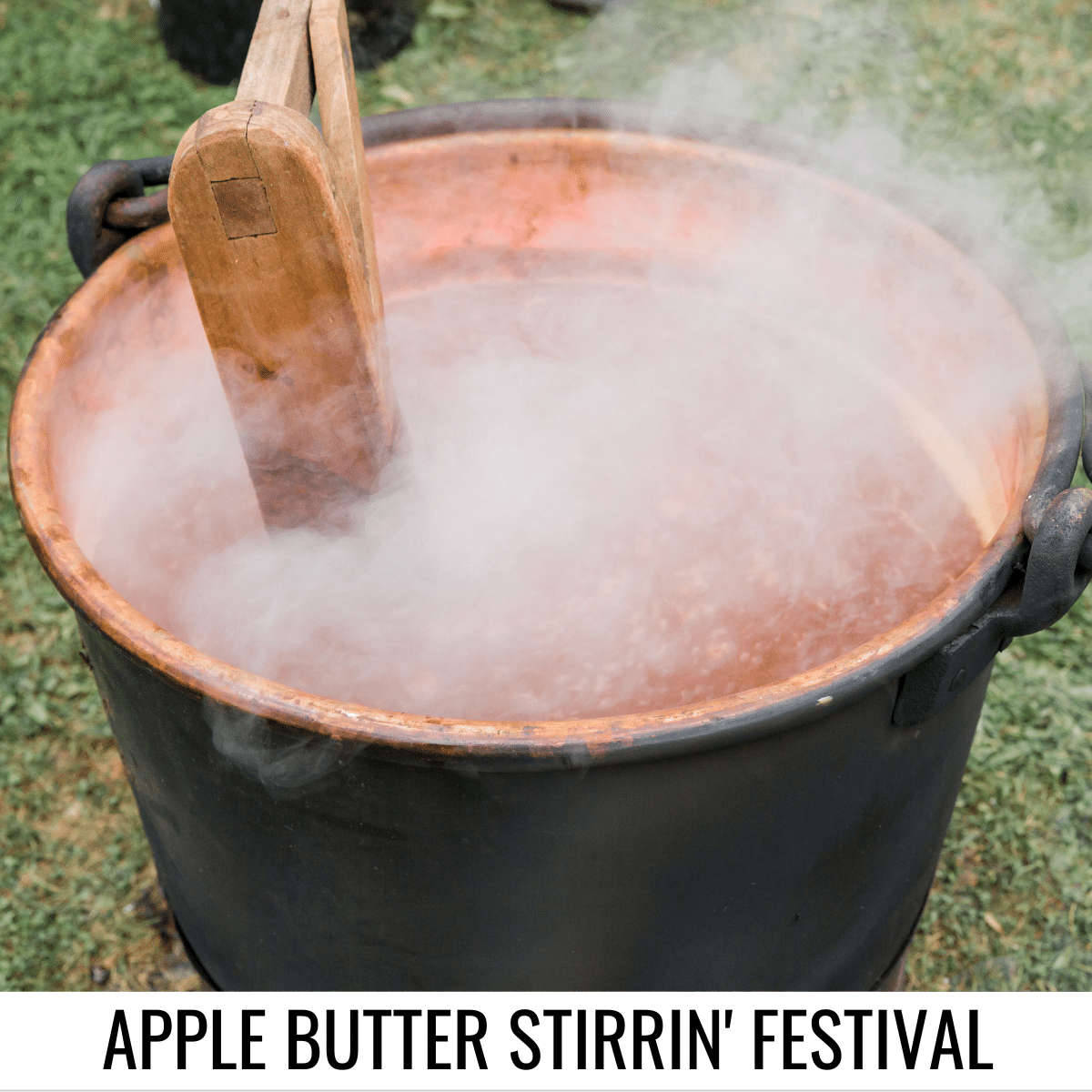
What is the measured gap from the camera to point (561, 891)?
1.46 meters

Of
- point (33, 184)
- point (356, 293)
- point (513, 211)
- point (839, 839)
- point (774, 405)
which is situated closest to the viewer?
point (356, 293)

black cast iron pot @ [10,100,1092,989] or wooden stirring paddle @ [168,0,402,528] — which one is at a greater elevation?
wooden stirring paddle @ [168,0,402,528]

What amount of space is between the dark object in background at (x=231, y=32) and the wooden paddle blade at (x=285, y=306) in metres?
3.27

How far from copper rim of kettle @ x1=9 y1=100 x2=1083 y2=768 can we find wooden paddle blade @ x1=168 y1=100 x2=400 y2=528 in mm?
297

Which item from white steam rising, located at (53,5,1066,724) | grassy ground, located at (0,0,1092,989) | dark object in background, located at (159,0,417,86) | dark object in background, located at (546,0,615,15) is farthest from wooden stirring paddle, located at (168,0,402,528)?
dark object in background, located at (546,0,615,15)

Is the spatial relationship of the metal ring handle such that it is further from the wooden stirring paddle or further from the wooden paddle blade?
the wooden paddle blade

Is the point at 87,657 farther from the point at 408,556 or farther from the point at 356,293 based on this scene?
the point at 356,293

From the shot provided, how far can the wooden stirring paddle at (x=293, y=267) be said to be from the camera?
1305 millimetres

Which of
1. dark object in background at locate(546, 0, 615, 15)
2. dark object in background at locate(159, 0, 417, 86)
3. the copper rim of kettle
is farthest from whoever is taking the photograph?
dark object in background at locate(546, 0, 615, 15)

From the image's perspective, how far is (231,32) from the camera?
438cm

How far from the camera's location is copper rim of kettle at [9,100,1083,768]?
1.23m

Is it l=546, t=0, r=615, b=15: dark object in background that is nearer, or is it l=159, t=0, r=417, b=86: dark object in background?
l=159, t=0, r=417, b=86: dark object in background

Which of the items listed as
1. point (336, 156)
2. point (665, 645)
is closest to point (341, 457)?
point (336, 156)

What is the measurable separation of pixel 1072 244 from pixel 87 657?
3.31 metres
